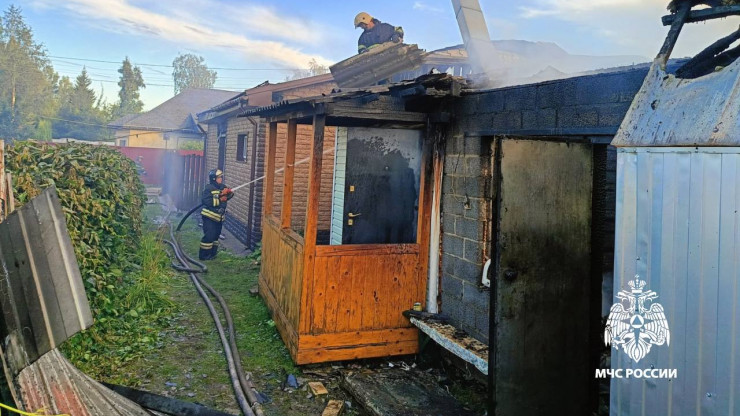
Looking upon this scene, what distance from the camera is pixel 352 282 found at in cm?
541

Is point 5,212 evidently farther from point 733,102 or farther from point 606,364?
point 606,364

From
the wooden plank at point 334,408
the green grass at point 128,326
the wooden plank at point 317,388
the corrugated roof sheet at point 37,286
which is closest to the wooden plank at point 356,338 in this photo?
the wooden plank at point 317,388

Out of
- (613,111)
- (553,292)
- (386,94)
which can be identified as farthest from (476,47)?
(553,292)

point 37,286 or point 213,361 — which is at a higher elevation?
point 37,286

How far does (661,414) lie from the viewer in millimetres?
2430

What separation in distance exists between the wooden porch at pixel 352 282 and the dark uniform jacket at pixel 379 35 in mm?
4128

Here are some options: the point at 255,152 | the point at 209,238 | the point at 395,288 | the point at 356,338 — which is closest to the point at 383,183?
the point at 395,288

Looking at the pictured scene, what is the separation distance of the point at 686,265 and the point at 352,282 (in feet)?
11.7

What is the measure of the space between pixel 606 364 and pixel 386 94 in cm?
332

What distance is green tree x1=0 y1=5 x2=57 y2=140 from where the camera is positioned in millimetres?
42625

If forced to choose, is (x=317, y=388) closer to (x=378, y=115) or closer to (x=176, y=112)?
(x=378, y=115)

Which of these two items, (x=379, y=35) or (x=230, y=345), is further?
(x=379, y=35)

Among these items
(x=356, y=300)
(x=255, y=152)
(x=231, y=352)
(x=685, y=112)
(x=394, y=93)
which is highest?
(x=255, y=152)

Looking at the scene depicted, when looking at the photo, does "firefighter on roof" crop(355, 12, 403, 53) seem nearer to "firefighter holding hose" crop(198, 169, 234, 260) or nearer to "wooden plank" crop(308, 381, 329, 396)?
"firefighter holding hose" crop(198, 169, 234, 260)
